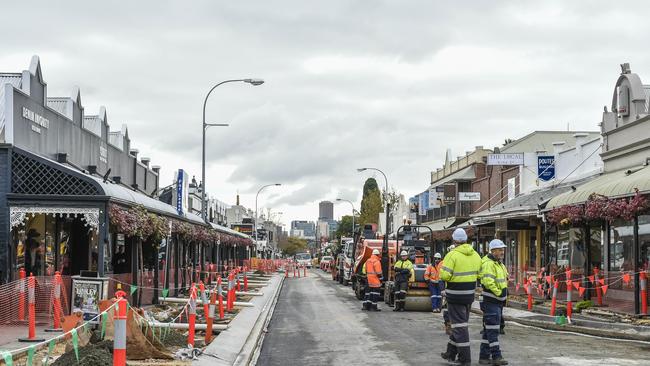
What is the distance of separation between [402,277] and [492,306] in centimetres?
Answer: 1219

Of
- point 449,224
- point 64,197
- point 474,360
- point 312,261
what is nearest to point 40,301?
point 64,197

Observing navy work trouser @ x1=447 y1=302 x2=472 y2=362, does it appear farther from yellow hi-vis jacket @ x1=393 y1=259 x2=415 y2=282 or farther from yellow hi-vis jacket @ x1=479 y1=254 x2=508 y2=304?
yellow hi-vis jacket @ x1=393 y1=259 x2=415 y2=282

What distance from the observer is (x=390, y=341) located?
1591 cm

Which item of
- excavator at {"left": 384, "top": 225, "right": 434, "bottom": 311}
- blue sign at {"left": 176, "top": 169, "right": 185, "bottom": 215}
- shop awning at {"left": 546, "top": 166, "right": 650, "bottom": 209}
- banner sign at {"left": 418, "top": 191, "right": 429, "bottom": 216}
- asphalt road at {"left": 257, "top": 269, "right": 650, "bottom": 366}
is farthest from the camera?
banner sign at {"left": 418, "top": 191, "right": 429, "bottom": 216}

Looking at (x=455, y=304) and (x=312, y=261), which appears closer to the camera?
(x=455, y=304)

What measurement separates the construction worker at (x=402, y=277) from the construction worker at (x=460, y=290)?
38.7 ft

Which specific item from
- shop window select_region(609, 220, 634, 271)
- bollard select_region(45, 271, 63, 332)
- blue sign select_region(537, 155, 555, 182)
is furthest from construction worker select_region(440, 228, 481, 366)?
blue sign select_region(537, 155, 555, 182)

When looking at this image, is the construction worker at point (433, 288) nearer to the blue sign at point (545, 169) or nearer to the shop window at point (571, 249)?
the shop window at point (571, 249)

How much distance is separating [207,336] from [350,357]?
3000 mm

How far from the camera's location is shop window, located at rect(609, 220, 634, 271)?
2439cm

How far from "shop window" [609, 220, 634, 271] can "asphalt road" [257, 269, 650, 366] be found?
5473 mm

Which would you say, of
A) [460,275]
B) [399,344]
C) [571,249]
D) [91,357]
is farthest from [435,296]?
[91,357]

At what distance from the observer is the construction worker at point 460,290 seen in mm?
11969

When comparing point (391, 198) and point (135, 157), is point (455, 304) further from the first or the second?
point (391, 198)
